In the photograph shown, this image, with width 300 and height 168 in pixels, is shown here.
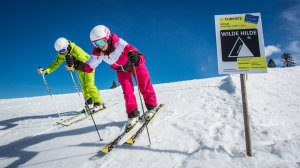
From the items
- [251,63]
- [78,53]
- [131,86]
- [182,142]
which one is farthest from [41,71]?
[251,63]

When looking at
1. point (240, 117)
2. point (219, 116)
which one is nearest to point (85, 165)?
point (219, 116)

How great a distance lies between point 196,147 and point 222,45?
1.55 m

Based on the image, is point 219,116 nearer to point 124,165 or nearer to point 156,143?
point 156,143

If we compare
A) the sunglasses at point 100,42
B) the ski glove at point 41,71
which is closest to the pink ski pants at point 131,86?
the sunglasses at point 100,42

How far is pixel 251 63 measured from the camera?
1763 millimetres

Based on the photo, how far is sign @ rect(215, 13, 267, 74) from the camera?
1.78 metres

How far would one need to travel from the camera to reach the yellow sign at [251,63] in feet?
5.72

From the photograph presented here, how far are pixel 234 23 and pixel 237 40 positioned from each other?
228mm

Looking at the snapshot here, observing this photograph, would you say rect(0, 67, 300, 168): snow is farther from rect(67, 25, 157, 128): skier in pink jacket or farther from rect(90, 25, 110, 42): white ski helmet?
rect(90, 25, 110, 42): white ski helmet

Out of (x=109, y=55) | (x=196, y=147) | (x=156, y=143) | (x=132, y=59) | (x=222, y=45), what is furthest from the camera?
(x=109, y=55)

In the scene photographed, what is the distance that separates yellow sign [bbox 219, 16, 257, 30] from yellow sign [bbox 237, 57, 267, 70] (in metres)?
0.42

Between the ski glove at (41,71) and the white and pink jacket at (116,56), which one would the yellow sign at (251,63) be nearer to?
the white and pink jacket at (116,56)

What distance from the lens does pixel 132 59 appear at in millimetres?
2691

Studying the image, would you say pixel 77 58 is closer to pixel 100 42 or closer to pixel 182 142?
pixel 100 42
